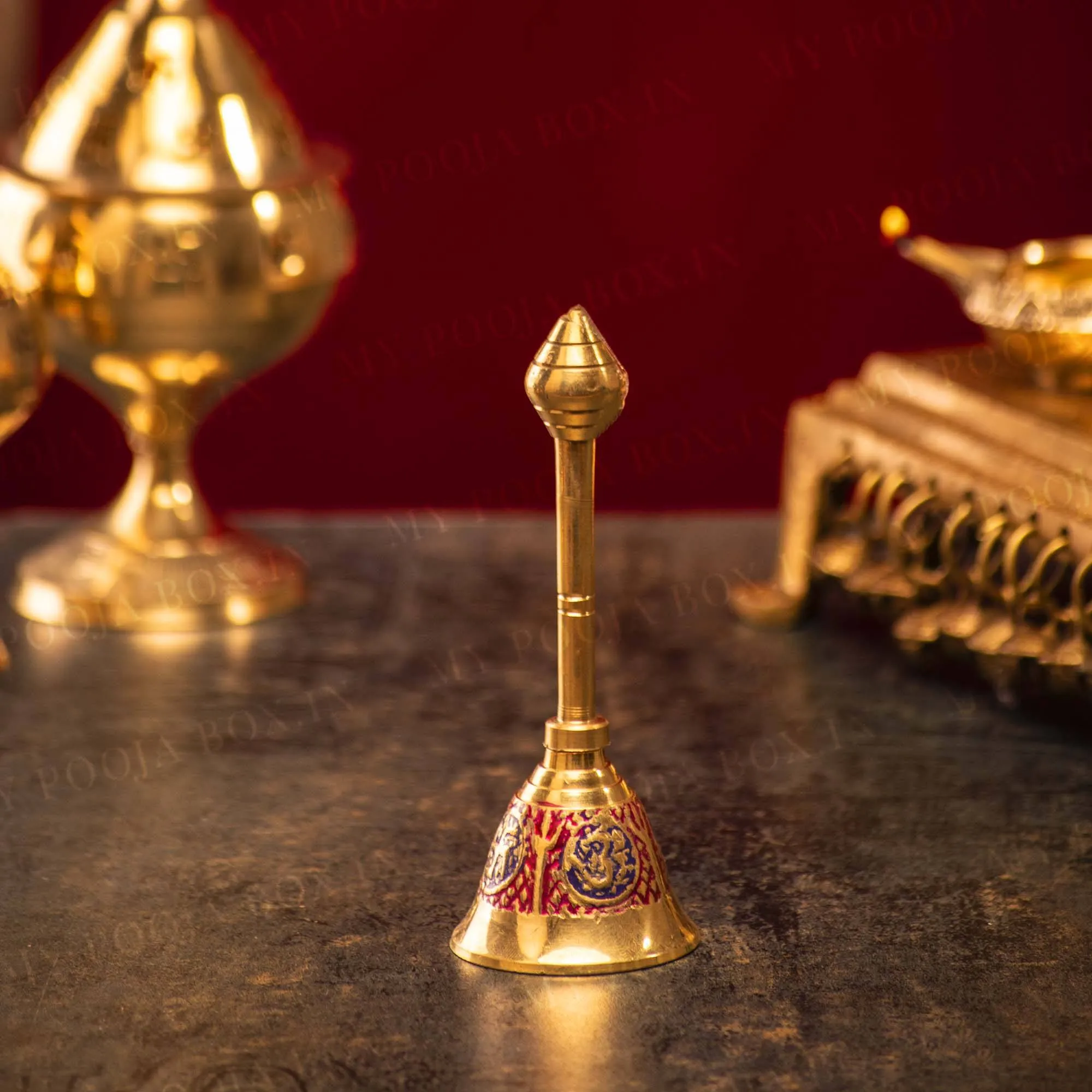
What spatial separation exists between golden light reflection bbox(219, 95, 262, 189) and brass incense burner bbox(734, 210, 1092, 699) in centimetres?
48

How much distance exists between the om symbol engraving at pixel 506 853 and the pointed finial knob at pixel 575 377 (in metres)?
0.21

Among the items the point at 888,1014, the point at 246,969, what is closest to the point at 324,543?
the point at 246,969

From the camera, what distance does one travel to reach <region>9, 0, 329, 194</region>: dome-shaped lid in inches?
61.9

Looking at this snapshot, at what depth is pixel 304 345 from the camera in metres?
2.66

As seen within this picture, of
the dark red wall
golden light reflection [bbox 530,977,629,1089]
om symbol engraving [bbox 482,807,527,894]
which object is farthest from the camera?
the dark red wall

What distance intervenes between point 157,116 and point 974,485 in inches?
27.3

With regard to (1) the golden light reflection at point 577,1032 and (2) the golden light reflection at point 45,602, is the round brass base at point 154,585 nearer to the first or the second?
(2) the golden light reflection at point 45,602

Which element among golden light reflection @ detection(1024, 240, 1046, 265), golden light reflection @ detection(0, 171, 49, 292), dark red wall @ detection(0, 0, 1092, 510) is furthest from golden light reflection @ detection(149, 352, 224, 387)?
dark red wall @ detection(0, 0, 1092, 510)

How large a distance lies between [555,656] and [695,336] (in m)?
1.13

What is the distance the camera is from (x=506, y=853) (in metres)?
1.05

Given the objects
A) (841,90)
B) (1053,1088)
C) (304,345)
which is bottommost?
(304,345)

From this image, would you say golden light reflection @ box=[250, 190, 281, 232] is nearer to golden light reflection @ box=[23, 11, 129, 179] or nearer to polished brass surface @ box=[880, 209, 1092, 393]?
golden light reflection @ box=[23, 11, 129, 179]

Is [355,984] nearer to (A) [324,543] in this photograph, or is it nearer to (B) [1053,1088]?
(B) [1053,1088]

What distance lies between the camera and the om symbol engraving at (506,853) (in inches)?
41.2
